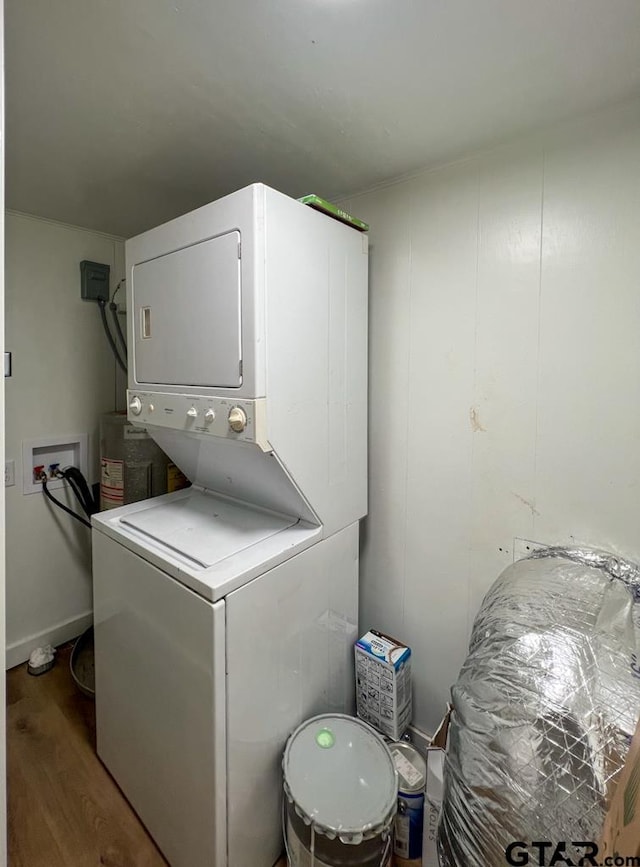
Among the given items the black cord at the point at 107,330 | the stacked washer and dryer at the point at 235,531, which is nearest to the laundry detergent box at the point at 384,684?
the stacked washer and dryer at the point at 235,531

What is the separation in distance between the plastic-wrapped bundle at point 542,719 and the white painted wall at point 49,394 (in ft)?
7.65

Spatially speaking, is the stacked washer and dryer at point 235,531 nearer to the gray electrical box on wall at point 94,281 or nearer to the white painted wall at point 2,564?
the white painted wall at point 2,564

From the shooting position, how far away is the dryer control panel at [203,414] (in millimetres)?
1199

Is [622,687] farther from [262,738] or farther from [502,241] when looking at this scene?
[502,241]

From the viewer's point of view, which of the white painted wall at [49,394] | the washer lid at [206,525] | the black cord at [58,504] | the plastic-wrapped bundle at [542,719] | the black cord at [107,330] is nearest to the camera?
the plastic-wrapped bundle at [542,719]

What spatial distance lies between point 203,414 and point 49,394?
57.6 inches

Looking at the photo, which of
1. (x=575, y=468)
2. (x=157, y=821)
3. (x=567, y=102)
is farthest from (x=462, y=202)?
(x=157, y=821)

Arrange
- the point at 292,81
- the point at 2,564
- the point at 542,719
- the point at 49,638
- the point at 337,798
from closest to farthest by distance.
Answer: the point at 2,564 → the point at 542,719 → the point at 292,81 → the point at 337,798 → the point at 49,638

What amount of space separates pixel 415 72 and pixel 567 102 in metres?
0.50

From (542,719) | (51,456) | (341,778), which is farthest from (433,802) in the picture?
(51,456)

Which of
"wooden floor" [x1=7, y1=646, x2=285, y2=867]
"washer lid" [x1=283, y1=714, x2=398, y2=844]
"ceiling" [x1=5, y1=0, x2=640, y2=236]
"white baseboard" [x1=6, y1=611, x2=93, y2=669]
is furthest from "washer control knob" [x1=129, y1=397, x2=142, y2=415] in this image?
"white baseboard" [x1=6, y1=611, x2=93, y2=669]

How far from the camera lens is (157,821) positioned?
1.40 metres

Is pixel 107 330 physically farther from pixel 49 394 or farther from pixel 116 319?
pixel 49 394

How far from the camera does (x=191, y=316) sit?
1.36 m
